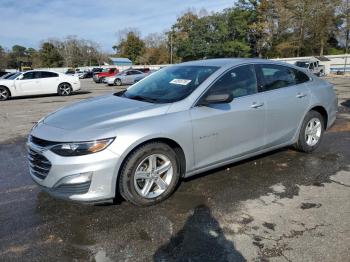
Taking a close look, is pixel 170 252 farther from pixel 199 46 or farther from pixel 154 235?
pixel 199 46

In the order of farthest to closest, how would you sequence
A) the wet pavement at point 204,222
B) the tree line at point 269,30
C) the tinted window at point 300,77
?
the tree line at point 269,30 → the tinted window at point 300,77 → the wet pavement at point 204,222

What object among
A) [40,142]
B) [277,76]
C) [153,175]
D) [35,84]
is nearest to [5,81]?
[35,84]

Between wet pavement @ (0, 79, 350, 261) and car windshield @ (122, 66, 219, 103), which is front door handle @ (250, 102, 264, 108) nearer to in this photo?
car windshield @ (122, 66, 219, 103)

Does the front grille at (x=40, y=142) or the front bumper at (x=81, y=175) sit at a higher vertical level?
the front grille at (x=40, y=142)

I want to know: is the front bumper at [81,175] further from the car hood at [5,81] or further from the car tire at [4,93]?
the car hood at [5,81]

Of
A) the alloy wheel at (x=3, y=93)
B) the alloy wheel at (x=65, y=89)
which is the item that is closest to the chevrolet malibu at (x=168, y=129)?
the alloy wheel at (x=3, y=93)

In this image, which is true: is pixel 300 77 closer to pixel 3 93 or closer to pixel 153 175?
pixel 153 175

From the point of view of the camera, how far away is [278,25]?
59875mm

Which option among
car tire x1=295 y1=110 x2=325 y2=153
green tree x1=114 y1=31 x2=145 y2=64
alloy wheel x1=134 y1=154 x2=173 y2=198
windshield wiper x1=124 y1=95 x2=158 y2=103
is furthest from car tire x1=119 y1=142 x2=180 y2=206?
green tree x1=114 y1=31 x2=145 y2=64

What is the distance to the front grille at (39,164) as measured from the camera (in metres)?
3.71

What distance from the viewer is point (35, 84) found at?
1806 centimetres

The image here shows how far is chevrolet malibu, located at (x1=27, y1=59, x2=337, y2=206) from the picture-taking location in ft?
11.9

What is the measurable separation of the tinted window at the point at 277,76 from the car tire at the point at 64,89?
15382 mm

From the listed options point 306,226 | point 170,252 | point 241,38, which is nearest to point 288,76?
point 306,226
